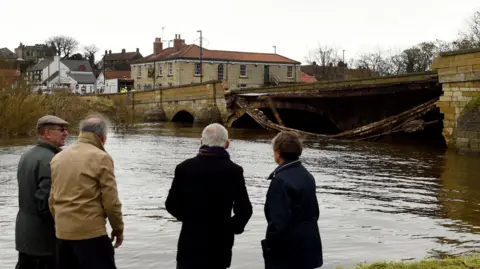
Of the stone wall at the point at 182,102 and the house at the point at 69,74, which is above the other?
the house at the point at 69,74

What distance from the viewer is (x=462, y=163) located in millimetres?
18172

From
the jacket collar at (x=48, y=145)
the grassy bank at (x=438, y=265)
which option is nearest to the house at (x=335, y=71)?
the grassy bank at (x=438, y=265)

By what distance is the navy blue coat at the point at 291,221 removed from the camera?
4430 mm

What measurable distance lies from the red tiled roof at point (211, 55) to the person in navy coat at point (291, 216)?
201 feet

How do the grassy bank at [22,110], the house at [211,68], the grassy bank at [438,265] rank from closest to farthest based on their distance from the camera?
the grassy bank at [438,265] → the grassy bank at [22,110] → the house at [211,68]

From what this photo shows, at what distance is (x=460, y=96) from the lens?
21.3m

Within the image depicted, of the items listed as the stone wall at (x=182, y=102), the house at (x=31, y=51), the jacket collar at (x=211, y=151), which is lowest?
the jacket collar at (x=211, y=151)

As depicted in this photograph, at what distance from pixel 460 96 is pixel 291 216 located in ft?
60.8

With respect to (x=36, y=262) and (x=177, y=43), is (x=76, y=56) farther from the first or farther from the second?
(x=36, y=262)

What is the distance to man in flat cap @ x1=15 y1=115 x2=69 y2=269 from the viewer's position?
4.75m

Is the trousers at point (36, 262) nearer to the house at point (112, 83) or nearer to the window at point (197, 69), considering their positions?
the window at point (197, 69)

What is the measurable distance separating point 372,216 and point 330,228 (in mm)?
1341

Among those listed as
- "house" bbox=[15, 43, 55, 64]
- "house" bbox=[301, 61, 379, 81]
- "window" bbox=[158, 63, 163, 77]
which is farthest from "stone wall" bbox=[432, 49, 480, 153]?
"house" bbox=[15, 43, 55, 64]

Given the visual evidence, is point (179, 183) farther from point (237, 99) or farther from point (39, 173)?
point (237, 99)
